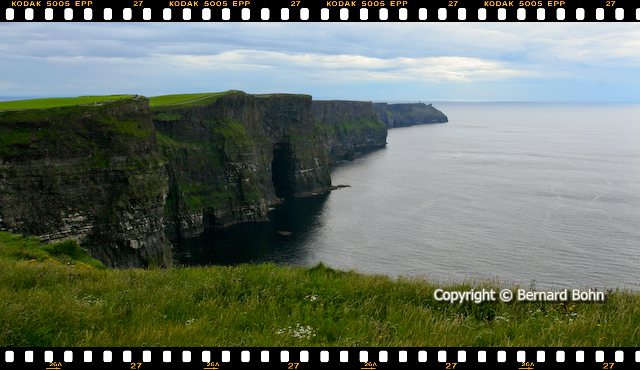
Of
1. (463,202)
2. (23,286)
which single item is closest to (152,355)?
(23,286)

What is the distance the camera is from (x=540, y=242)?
80938 millimetres

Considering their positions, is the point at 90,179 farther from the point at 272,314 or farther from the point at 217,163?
the point at 272,314

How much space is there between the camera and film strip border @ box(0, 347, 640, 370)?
27.2 ft

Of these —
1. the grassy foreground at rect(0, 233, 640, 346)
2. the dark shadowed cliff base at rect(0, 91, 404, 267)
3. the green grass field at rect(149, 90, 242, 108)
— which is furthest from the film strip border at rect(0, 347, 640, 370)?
the green grass field at rect(149, 90, 242, 108)

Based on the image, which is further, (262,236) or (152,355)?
Answer: (262,236)

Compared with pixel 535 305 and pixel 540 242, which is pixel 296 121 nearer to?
pixel 540 242

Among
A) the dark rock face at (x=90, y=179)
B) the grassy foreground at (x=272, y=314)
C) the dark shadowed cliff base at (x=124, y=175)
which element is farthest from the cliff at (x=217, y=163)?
the grassy foreground at (x=272, y=314)

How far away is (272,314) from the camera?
36.7ft

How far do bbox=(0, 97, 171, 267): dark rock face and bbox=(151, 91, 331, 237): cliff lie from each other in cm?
2087

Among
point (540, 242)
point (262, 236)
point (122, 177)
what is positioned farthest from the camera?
point (262, 236)

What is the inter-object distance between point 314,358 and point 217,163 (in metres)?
101

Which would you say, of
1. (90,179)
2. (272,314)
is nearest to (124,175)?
(90,179)

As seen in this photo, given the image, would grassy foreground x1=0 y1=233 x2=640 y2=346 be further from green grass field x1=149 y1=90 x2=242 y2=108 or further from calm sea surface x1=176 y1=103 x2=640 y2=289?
green grass field x1=149 y1=90 x2=242 y2=108

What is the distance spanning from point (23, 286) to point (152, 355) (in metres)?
6.70
